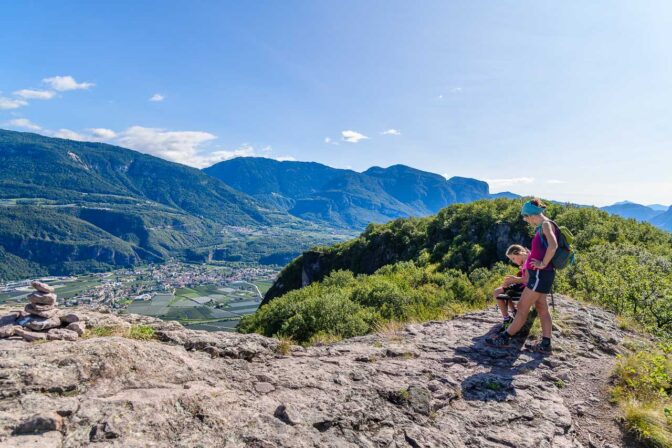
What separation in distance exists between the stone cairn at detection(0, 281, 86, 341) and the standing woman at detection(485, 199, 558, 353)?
8889 mm

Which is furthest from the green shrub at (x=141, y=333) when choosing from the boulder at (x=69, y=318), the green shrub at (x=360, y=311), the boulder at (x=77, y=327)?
the green shrub at (x=360, y=311)

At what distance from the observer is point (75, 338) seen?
6.01m

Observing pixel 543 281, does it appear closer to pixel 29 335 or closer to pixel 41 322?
pixel 29 335

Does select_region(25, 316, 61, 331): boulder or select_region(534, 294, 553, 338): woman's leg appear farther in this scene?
select_region(534, 294, 553, 338): woman's leg

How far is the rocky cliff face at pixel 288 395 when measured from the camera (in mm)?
3943

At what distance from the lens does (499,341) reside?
300 inches

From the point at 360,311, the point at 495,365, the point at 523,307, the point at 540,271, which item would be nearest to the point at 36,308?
the point at 360,311

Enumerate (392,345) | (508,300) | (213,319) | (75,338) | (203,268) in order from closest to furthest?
(75,338)
(392,345)
(508,300)
(213,319)
(203,268)

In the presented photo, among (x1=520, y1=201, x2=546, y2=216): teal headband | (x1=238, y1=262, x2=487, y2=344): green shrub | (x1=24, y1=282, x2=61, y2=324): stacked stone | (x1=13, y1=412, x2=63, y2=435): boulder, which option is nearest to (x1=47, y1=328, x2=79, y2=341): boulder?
(x1=24, y1=282, x2=61, y2=324): stacked stone

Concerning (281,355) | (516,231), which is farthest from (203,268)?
(281,355)

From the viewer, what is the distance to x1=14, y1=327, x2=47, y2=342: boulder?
18.6 feet

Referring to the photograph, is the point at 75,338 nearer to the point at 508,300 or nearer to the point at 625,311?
the point at 508,300

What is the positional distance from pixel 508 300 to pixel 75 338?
9.24 meters

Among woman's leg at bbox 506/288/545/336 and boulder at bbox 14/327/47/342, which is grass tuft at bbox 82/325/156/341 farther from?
woman's leg at bbox 506/288/545/336
